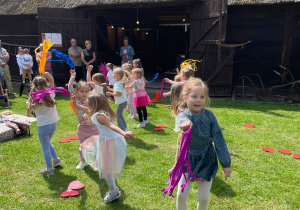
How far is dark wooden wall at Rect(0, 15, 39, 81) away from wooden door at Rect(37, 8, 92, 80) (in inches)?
86.5

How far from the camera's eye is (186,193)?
119 inches

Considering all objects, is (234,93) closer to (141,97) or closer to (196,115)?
(141,97)

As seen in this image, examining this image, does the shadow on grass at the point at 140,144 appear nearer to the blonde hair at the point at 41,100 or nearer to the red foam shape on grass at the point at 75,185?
the red foam shape on grass at the point at 75,185

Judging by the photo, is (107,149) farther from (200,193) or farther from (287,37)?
(287,37)

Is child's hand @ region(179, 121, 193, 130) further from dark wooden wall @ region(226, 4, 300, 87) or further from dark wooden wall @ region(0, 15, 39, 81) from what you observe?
dark wooden wall @ region(0, 15, 39, 81)

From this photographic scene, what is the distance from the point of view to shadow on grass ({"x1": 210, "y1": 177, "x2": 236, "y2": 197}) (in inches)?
159

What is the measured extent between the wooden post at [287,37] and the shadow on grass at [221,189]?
8048 millimetres

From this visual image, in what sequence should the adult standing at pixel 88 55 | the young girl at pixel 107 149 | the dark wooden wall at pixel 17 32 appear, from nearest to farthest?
the young girl at pixel 107 149 < the adult standing at pixel 88 55 < the dark wooden wall at pixel 17 32

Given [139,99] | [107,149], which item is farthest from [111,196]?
[139,99]

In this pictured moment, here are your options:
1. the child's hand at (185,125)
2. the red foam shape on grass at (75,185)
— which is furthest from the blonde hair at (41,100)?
the child's hand at (185,125)

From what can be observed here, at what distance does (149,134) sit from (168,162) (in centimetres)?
157

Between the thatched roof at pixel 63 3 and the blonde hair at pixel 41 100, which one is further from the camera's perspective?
A: the thatched roof at pixel 63 3

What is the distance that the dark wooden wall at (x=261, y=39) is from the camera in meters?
11.2

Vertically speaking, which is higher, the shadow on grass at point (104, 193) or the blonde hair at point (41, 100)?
the blonde hair at point (41, 100)
